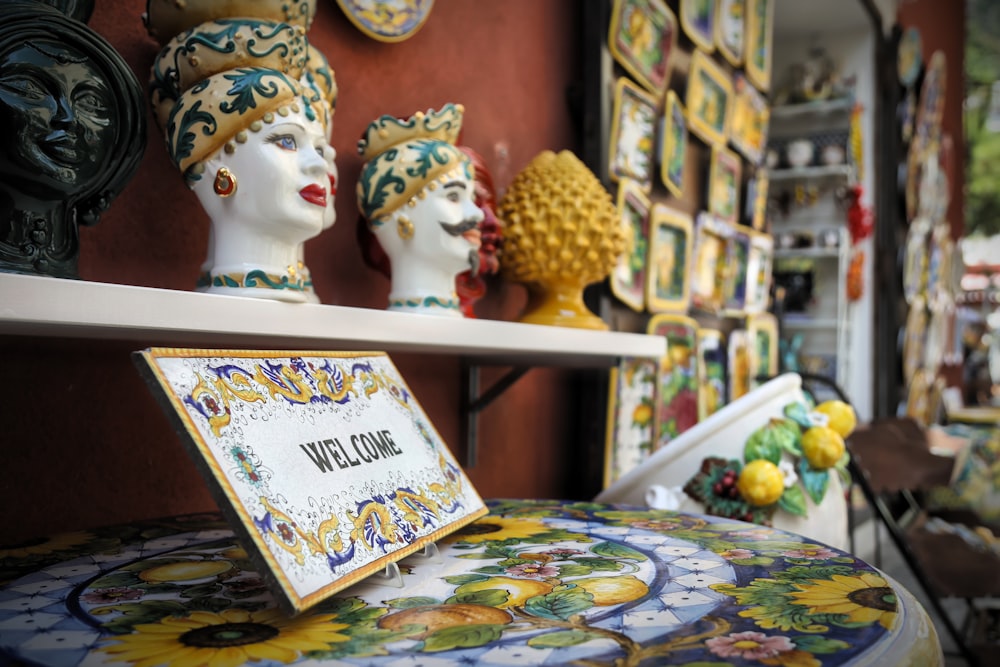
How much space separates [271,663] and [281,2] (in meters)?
0.69

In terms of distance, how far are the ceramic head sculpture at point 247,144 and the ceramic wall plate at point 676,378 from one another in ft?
4.16

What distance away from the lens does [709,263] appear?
2404 millimetres

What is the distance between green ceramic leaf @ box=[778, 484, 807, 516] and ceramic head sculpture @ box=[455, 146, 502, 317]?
0.56m

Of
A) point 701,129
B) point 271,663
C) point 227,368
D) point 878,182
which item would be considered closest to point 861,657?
point 271,663

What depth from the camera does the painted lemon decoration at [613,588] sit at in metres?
0.68

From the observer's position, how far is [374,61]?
1.33 meters

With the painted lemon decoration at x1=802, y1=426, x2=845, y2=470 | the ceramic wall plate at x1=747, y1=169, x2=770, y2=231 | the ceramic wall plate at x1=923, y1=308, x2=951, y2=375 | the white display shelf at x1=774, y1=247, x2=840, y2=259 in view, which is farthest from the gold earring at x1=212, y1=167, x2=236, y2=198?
the ceramic wall plate at x1=923, y1=308, x2=951, y2=375

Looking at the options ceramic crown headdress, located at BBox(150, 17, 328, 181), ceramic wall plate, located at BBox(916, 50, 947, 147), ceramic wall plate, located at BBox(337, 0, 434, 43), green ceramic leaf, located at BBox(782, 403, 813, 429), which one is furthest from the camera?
ceramic wall plate, located at BBox(916, 50, 947, 147)

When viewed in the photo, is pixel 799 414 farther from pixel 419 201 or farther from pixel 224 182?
pixel 224 182

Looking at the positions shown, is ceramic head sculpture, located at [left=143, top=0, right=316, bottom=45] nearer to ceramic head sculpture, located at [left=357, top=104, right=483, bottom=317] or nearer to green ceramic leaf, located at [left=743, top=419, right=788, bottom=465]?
ceramic head sculpture, located at [left=357, top=104, right=483, bottom=317]

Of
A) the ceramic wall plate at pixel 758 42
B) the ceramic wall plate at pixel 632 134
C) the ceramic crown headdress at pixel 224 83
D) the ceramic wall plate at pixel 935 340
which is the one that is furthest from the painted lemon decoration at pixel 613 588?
the ceramic wall plate at pixel 935 340

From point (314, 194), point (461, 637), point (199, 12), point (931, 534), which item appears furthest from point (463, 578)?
point (931, 534)

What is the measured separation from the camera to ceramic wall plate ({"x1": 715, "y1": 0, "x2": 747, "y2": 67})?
94.8 inches

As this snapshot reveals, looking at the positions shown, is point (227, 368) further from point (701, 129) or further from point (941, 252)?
point (941, 252)
